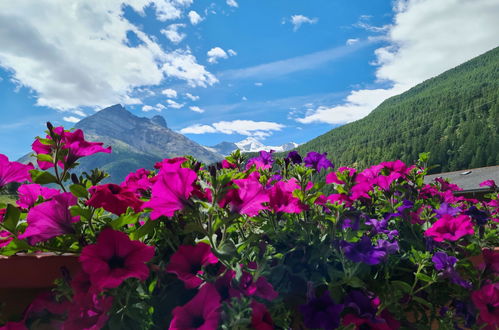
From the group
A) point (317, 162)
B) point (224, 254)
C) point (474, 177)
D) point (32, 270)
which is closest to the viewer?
point (224, 254)

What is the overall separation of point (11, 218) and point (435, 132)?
282 feet

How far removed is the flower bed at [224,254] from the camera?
2.74 feet

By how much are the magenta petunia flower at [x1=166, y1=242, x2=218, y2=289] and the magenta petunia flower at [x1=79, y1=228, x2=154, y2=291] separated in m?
0.07

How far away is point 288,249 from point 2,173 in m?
0.87

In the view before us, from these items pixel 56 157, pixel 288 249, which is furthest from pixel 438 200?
pixel 56 157

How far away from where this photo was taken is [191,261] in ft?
2.90

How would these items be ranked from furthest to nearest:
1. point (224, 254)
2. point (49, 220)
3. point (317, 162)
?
point (317, 162), point (49, 220), point (224, 254)

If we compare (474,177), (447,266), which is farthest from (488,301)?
(474,177)

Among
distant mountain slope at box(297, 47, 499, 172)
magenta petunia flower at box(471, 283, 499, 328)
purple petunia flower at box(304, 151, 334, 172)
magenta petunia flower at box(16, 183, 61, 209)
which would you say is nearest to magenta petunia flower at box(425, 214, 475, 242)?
magenta petunia flower at box(471, 283, 499, 328)

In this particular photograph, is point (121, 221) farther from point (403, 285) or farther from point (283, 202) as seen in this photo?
point (403, 285)

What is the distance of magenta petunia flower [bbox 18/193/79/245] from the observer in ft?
2.82

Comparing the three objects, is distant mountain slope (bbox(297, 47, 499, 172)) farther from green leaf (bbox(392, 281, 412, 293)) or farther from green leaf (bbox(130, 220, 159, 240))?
green leaf (bbox(130, 220, 159, 240))

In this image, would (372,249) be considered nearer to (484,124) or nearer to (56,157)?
(56,157)

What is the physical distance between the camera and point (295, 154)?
1.75 m
